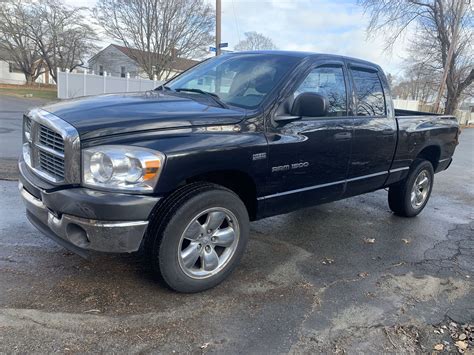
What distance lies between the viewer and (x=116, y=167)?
9.09 feet

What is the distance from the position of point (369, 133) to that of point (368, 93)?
0.54m

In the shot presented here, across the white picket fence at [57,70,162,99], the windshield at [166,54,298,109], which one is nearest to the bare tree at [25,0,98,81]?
the white picket fence at [57,70,162,99]

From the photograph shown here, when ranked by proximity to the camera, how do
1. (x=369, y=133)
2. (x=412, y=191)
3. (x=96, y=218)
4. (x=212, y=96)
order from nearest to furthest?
(x=96, y=218) → (x=212, y=96) → (x=369, y=133) → (x=412, y=191)

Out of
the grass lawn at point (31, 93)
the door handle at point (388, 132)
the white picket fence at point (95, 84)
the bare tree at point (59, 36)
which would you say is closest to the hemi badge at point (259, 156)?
the door handle at point (388, 132)

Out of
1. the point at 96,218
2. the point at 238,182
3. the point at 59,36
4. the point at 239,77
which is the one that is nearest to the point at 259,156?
the point at 238,182

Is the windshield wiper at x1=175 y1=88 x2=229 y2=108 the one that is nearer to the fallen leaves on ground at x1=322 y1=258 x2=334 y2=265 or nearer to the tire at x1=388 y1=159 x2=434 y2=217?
the fallen leaves on ground at x1=322 y1=258 x2=334 y2=265

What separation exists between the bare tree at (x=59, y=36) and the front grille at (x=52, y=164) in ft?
145

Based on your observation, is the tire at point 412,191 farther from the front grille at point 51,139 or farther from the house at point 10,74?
the house at point 10,74

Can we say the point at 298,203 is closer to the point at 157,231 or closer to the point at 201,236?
the point at 201,236

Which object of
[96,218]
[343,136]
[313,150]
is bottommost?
[96,218]

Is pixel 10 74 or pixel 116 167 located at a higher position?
pixel 10 74

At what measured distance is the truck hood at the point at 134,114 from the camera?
9.37 feet

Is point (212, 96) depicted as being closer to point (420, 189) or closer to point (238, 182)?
point (238, 182)

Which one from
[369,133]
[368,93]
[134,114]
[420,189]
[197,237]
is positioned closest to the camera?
[134,114]
